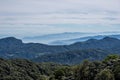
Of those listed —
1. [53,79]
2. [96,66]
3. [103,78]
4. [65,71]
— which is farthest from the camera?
[65,71]

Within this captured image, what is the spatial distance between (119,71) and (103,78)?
5.84 metres

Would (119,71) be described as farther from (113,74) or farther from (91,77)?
(91,77)

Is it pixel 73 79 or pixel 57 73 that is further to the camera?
pixel 57 73

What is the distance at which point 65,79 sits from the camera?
87.2 meters

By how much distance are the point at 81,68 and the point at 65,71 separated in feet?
74.1

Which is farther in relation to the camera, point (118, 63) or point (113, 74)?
point (118, 63)

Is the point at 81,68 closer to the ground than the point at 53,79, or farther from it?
farther from it

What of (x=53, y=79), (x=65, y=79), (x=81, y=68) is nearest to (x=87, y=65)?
(x=81, y=68)

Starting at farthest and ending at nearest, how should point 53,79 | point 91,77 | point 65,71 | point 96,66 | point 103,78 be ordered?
point 65,71 < point 53,79 < point 96,66 < point 91,77 < point 103,78

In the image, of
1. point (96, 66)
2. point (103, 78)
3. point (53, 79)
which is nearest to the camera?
point (103, 78)

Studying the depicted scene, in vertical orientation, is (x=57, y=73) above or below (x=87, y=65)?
below

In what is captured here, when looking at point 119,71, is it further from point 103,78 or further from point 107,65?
point 107,65

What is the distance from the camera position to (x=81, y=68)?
86.6 meters

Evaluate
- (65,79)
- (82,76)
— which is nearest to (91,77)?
(82,76)
